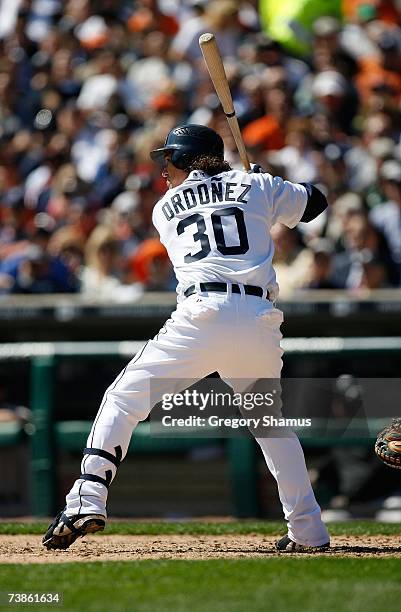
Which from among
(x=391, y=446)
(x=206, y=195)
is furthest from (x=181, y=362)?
(x=391, y=446)

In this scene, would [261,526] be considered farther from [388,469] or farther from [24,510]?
[24,510]

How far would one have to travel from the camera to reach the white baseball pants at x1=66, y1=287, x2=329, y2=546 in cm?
548

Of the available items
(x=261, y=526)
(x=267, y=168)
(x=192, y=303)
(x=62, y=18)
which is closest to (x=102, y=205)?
(x=267, y=168)

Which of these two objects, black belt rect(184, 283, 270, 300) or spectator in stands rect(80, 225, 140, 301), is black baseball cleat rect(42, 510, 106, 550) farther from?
spectator in stands rect(80, 225, 140, 301)

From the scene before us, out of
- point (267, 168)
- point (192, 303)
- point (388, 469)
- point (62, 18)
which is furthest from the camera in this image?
point (62, 18)

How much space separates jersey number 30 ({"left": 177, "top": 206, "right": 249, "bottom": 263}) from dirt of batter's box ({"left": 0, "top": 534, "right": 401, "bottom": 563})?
1.33 meters

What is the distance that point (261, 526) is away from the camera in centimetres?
715

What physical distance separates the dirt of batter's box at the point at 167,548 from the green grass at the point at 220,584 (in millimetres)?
297

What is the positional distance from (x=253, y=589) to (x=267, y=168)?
5760 millimetres

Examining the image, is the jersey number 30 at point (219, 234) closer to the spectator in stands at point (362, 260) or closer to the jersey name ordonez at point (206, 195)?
the jersey name ordonez at point (206, 195)

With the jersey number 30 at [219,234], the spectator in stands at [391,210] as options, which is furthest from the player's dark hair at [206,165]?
the spectator in stands at [391,210]

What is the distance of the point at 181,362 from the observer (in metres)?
5.53

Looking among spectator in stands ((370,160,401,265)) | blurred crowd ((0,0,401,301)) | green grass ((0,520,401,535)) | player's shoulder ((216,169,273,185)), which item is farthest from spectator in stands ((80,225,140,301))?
player's shoulder ((216,169,273,185))

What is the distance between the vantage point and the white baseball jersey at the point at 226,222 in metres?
5.62
